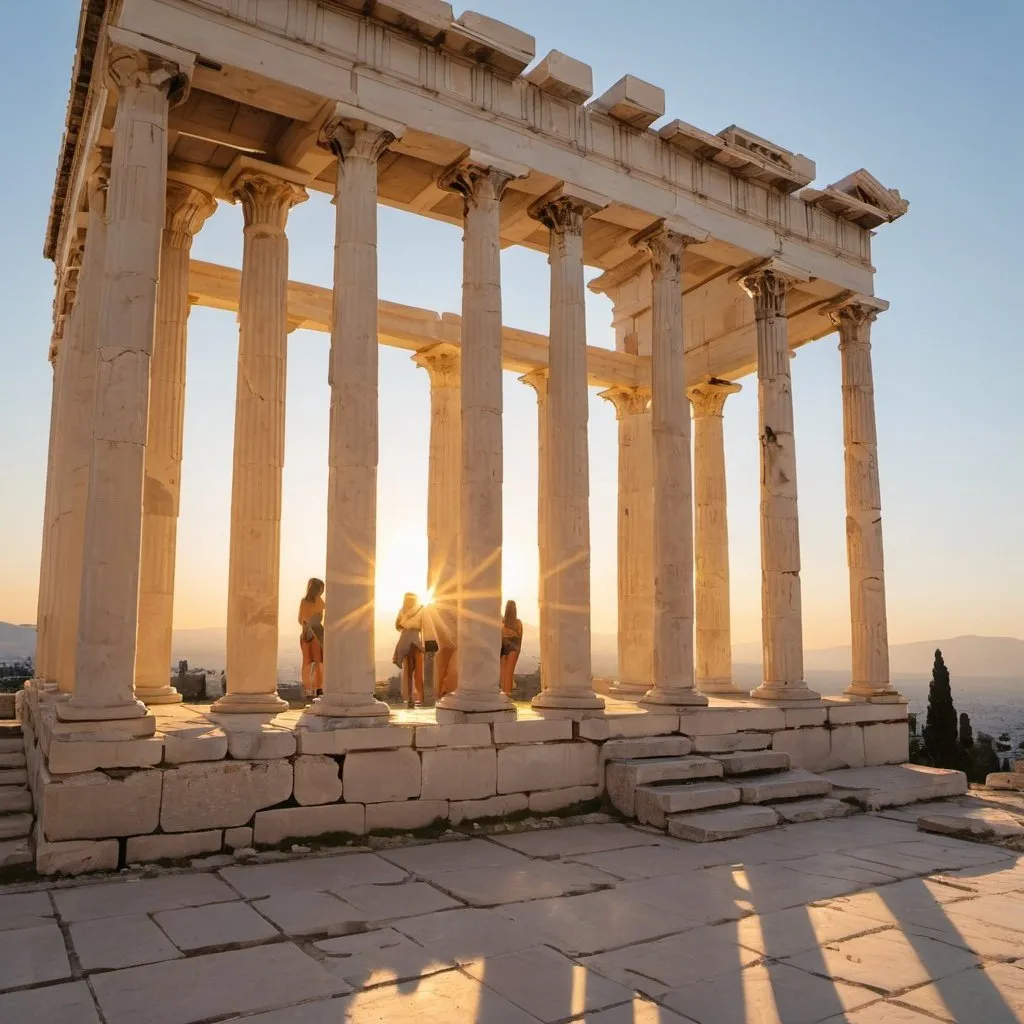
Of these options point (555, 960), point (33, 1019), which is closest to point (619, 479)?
point (555, 960)

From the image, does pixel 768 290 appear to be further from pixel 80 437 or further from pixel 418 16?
pixel 80 437

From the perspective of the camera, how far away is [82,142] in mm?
17734

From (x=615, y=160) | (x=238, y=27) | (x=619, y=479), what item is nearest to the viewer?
(x=238, y=27)

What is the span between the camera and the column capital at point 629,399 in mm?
25750

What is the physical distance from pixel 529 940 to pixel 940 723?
1941 inches

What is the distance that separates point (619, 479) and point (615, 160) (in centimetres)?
928

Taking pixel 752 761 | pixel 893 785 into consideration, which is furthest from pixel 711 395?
pixel 752 761

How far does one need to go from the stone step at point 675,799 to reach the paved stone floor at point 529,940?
164 centimetres

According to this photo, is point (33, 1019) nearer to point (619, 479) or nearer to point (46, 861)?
point (46, 861)

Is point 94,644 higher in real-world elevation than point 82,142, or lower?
lower

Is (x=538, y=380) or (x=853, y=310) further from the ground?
(x=853, y=310)

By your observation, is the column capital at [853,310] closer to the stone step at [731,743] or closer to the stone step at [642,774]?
the stone step at [731,743]

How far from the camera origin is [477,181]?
17078 mm

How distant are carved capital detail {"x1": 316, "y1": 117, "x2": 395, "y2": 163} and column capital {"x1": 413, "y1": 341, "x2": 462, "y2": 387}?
7.38m
